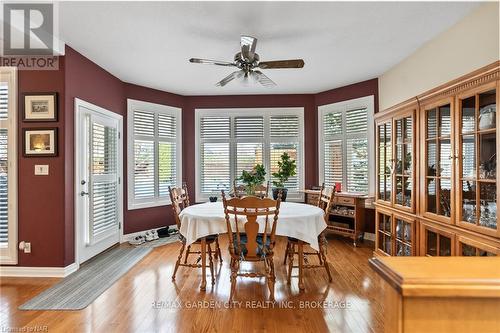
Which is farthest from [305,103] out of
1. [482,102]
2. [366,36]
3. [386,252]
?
[482,102]

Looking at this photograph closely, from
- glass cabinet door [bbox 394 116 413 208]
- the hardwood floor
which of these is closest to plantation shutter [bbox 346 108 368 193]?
glass cabinet door [bbox 394 116 413 208]

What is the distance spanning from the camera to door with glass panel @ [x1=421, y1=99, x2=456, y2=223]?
2516 mm

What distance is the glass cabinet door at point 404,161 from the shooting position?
3135 millimetres

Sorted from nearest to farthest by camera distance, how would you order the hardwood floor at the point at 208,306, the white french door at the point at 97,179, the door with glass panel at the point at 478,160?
the door with glass panel at the point at 478,160
the hardwood floor at the point at 208,306
the white french door at the point at 97,179

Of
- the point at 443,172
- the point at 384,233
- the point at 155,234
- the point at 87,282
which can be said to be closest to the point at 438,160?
the point at 443,172

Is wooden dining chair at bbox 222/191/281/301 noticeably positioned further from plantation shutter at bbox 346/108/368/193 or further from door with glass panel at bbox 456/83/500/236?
plantation shutter at bbox 346/108/368/193

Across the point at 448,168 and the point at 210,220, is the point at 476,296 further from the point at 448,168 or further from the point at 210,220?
the point at 210,220

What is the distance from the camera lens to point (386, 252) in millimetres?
3559

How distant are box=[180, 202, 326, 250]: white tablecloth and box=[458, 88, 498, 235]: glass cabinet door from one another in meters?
1.20

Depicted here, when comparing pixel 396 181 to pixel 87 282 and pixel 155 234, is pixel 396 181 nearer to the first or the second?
pixel 87 282

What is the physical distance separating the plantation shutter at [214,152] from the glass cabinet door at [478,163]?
395 centimetres

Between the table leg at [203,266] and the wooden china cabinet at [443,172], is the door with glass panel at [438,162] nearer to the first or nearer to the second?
the wooden china cabinet at [443,172]

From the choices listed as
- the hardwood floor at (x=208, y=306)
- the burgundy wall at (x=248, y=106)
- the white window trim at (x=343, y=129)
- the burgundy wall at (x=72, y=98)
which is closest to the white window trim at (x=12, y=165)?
the hardwood floor at (x=208, y=306)

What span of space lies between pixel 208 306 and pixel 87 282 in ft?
4.82
